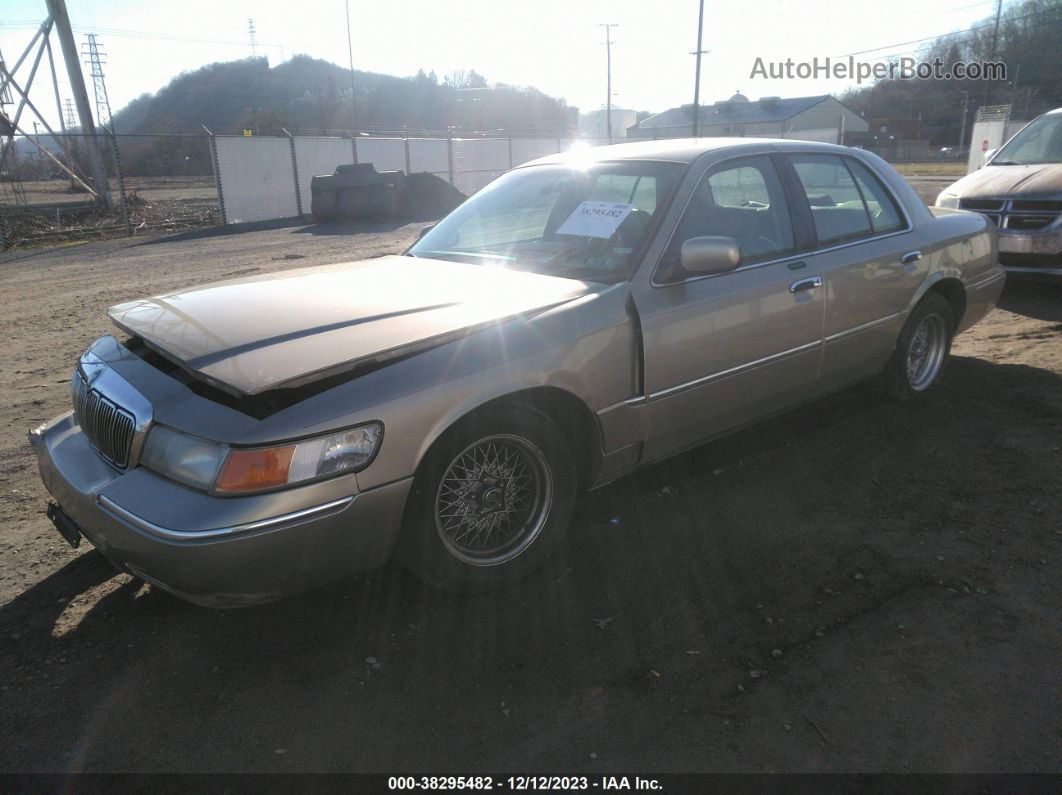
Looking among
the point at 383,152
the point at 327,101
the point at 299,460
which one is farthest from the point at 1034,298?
the point at 327,101

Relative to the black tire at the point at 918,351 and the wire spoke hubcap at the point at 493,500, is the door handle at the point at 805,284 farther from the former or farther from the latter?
the wire spoke hubcap at the point at 493,500

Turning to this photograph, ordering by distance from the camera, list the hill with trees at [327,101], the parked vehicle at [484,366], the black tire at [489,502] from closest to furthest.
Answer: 1. the parked vehicle at [484,366]
2. the black tire at [489,502]
3. the hill with trees at [327,101]

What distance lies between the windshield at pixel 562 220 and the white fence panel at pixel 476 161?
25.9 m

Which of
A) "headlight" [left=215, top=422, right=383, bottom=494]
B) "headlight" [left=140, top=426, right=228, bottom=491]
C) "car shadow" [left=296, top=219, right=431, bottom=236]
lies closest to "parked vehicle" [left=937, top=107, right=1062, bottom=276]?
"headlight" [left=215, top=422, right=383, bottom=494]

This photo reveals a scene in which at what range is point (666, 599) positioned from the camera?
3.06 meters

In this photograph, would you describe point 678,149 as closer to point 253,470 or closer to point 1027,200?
point 253,470

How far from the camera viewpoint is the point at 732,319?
368cm

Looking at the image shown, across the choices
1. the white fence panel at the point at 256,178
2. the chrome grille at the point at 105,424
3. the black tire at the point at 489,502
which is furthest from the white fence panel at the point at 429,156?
the black tire at the point at 489,502

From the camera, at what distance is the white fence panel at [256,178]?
2180cm

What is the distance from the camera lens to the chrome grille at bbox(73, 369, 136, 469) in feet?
8.94

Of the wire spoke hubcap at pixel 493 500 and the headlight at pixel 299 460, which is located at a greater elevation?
the headlight at pixel 299 460

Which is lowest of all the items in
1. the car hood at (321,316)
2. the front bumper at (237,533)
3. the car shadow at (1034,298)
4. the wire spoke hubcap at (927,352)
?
the car shadow at (1034,298)

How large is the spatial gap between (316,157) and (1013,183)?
70.0 ft

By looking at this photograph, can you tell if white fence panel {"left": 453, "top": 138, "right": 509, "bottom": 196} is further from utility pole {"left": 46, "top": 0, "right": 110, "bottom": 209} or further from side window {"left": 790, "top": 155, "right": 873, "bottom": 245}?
side window {"left": 790, "top": 155, "right": 873, "bottom": 245}
